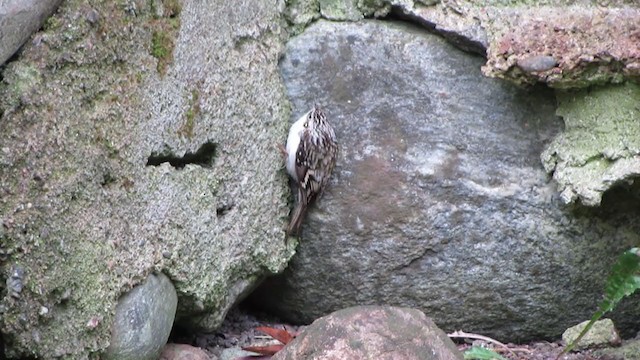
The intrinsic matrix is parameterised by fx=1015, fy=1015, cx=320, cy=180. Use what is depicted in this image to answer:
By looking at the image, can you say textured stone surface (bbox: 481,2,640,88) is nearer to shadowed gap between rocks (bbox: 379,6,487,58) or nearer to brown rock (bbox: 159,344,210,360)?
shadowed gap between rocks (bbox: 379,6,487,58)

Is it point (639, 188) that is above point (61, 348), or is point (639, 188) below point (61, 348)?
above

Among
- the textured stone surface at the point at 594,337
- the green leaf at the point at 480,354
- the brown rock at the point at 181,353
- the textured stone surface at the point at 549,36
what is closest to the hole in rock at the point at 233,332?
the brown rock at the point at 181,353

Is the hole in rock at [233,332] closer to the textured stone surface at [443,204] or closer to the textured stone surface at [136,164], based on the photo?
the textured stone surface at [136,164]

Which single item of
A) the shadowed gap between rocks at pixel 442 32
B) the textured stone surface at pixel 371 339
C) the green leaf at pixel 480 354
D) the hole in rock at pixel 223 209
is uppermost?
the shadowed gap between rocks at pixel 442 32

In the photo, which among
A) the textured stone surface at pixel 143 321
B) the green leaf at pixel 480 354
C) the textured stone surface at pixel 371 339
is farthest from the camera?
the green leaf at pixel 480 354

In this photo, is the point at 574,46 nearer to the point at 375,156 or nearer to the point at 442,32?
the point at 442,32

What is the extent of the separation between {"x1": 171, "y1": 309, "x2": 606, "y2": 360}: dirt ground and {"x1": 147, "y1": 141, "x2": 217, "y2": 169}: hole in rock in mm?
824

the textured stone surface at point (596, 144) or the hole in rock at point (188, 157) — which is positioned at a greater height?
the textured stone surface at point (596, 144)

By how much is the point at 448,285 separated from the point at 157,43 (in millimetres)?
1770

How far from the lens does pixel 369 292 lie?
15.9ft

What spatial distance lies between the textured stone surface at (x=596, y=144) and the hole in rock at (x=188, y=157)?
1542mm

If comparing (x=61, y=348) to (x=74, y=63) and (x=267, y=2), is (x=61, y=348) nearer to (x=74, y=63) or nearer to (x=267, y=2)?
(x=74, y=63)

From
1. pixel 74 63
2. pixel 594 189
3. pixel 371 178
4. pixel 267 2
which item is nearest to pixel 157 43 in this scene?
pixel 74 63

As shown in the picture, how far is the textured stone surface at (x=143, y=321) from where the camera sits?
150 inches
